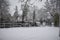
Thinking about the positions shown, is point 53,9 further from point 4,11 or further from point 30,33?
point 4,11

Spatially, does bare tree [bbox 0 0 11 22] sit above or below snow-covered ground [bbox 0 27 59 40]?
above

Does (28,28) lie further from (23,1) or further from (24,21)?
(23,1)

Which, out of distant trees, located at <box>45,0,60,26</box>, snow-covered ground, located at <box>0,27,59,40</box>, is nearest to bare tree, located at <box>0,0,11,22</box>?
snow-covered ground, located at <box>0,27,59,40</box>

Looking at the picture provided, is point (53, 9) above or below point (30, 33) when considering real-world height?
above

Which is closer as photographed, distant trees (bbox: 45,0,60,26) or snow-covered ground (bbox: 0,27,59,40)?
snow-covered ground (bbox: 0,27,59,40)

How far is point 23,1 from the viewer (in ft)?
6.53

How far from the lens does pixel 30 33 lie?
2.03 metres

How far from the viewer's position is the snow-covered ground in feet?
6.38

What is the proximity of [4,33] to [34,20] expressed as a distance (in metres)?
0.76

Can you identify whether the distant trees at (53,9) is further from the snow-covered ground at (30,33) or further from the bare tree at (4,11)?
the bare tree at (4,11)

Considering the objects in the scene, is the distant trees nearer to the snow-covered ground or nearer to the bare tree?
the snow-covered ground

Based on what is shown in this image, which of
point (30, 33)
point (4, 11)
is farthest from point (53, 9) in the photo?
point (4, 11)

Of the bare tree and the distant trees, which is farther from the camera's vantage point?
the distant trees

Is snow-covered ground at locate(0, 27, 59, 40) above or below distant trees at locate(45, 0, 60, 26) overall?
below
